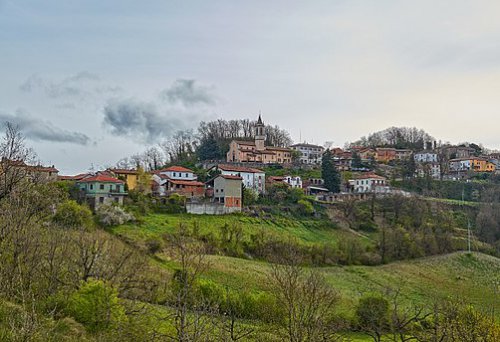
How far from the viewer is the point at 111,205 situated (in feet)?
129

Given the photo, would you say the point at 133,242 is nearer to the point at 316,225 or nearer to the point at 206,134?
the point at 316,225

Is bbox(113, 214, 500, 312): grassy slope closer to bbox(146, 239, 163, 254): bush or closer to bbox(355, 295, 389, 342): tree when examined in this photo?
bbox(146, 239, 163, 254): bush

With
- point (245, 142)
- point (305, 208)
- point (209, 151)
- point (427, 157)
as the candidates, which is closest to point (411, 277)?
point (305, 208)

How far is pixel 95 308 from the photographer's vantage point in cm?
1367

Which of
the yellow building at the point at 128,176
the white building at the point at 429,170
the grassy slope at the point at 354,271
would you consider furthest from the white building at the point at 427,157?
the yellow building at the point at 128,176

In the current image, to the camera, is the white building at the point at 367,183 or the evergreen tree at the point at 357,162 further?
the evergreen tree at the point at 357,162

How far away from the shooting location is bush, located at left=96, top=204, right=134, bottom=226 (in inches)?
1457

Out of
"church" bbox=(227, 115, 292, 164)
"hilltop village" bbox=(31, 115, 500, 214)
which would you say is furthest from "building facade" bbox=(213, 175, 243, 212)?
"church" bbox=(227, 115, 292, 164)

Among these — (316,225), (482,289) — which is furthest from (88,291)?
(316,225)

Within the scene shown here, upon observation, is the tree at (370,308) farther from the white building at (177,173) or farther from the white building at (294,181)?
the white building at (294,181)

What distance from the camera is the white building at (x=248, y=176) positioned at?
60500 millimetres

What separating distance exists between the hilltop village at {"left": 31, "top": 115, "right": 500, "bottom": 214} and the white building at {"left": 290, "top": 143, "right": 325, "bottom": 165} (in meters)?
0.20

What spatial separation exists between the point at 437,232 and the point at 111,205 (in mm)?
33729

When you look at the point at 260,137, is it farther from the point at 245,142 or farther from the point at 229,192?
the point at 229,192
